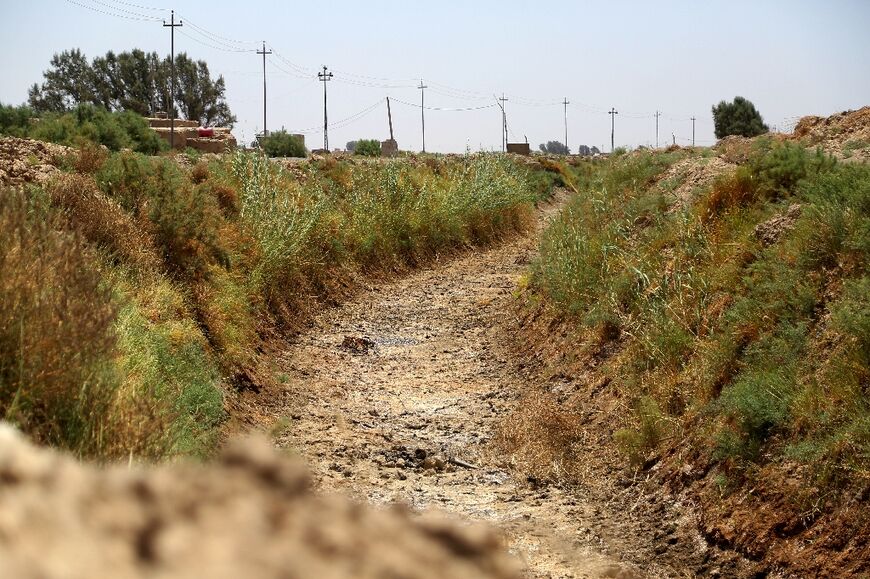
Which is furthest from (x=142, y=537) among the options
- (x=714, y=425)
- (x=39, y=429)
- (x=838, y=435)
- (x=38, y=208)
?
(x=714, y=425)

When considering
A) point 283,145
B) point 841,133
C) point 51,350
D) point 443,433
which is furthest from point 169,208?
point 283,145

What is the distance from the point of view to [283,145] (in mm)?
47750

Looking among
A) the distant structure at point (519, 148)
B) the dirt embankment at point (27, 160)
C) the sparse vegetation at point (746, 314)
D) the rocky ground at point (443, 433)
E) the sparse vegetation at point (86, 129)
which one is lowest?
the rocky ground at point (443, 433)

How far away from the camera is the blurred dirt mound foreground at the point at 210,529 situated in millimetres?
831

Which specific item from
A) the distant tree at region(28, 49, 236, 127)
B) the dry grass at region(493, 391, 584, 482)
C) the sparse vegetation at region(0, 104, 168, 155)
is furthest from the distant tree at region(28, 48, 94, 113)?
the dry grass at region(493, 391, 584, 482)

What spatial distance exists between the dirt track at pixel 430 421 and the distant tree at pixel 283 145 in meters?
30.4

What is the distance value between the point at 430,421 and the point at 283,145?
3915 cm

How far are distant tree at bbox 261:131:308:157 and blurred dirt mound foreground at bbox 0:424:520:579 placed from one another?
46351mm

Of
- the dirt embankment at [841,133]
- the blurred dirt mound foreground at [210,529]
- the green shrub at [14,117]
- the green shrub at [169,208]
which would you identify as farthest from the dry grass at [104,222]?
the green shrub at [14,117]

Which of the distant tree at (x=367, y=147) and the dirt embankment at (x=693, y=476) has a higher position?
the distant tree at (x=367, y=147)

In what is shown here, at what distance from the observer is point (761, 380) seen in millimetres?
7234

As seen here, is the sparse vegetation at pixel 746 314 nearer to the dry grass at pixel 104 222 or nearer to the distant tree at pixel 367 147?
the dry grass at pixel 104 222

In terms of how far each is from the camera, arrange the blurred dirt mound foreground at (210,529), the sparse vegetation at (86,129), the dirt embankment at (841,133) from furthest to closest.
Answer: the sparse vegetation at (86,129) < the dirt embankment at (841,133) < the blurred dirt mound foreground at (210,529)

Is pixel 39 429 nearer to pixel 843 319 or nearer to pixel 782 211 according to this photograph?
pixel 843 319
